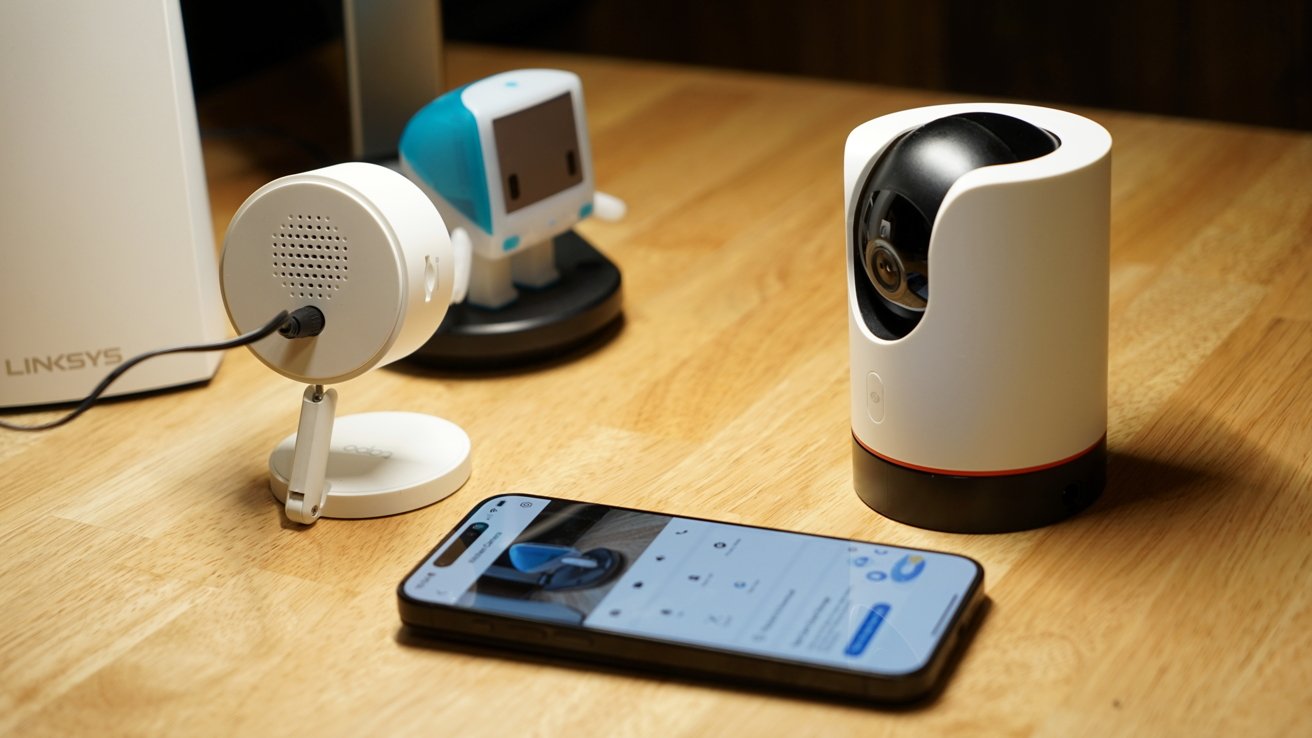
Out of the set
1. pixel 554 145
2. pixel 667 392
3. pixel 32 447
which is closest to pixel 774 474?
pixel 667 392

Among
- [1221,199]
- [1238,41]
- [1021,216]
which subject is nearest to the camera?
A: [1021,216]

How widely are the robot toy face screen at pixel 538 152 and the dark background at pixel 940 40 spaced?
0.47 m

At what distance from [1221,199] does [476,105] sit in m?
0.47

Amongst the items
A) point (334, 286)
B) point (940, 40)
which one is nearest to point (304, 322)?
point (334, 286)

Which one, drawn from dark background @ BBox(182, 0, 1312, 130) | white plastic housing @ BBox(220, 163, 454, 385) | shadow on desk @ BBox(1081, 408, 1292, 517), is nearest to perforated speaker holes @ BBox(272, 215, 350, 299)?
white plastic housing @ BBox(220, 163, 454, 385)

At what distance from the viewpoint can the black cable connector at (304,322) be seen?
557mm

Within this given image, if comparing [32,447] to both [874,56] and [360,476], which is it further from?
[874,56]

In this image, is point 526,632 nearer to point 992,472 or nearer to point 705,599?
point 705,599

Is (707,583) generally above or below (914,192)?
below

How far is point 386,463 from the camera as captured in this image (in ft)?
2.01

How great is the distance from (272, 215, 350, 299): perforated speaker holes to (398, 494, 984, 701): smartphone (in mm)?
108

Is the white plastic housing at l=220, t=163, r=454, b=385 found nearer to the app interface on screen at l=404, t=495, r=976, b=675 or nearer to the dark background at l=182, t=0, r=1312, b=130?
the app interface on screen at l=404, t=495, r=976, b=675

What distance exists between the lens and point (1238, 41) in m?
1.34

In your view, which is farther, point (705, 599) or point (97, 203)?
point (97, 203)
